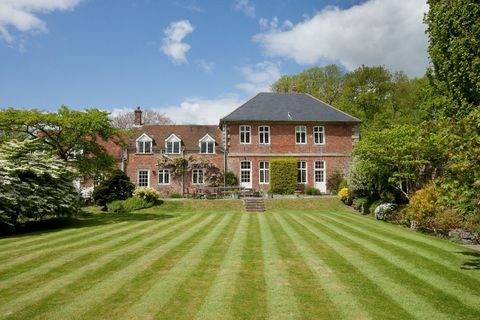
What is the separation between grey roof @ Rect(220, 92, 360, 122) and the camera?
3238 cm

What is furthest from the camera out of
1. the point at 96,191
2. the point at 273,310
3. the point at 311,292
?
the point at 96,191

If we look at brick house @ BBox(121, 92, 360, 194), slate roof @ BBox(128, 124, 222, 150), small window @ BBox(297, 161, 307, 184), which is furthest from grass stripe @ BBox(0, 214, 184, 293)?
slate roof @ BBox(128, 124, 222, 150)

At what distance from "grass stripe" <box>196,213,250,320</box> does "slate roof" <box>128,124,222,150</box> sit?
2530 cm

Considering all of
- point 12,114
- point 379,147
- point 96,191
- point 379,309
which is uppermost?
point 12,114

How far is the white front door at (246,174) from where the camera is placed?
32312 mm

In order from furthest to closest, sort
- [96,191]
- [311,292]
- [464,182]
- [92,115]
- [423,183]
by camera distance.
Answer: [96,191] → [92,115] → [423,183] → [464,182] → [311,292]

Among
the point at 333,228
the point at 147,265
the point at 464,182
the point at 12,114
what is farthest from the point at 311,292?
the point at 12,114

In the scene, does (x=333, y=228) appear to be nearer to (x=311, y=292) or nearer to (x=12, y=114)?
(x=311, y=292)

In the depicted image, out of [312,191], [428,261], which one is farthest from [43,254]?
[312,191]

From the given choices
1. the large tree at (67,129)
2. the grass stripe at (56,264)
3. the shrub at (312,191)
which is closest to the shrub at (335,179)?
→ the shrub at (312,191)

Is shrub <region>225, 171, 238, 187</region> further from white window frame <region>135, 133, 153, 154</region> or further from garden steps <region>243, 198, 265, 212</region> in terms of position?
white window frame <region>135, 133, 153, 154</region>

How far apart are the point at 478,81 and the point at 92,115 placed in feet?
65.4

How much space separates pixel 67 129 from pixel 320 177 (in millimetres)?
21348

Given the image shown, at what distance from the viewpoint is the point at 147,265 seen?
839 centimetres
